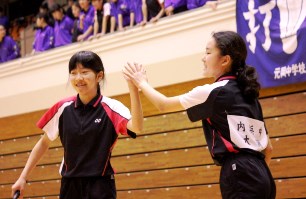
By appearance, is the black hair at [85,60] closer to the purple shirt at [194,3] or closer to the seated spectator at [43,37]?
the purple shirt at [194,3]

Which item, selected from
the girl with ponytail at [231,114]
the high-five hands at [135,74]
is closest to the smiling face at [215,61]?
the girl with ponytail at [231,114]

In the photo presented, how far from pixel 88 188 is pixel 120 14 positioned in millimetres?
5723

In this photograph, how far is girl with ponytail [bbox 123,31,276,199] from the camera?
270 centimetres

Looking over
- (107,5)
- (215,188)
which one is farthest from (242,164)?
(107,5)

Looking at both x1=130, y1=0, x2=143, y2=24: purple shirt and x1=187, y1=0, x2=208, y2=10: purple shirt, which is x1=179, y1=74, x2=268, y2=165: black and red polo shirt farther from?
x1=130, y1=0, x2=143, y2=24: purple shirt

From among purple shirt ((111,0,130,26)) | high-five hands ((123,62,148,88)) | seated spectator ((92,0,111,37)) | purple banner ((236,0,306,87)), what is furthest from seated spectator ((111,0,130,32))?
high-five hands ((123,62,148,88))

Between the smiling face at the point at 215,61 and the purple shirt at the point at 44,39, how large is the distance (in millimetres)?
7194

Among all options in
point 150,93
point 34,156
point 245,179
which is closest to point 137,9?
point 34,156

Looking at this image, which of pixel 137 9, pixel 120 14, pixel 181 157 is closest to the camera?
pixel 181 157

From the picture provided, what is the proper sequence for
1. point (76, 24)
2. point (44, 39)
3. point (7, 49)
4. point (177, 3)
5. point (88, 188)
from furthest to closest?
point (7, 49)
point (44, 39)
point (76, 24)
point (177, 3)
point (88, 188)

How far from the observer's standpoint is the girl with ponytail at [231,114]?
8.85 feet

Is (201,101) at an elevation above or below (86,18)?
below

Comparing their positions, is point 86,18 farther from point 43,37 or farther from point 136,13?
point 136,13

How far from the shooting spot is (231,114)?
9.16ft
